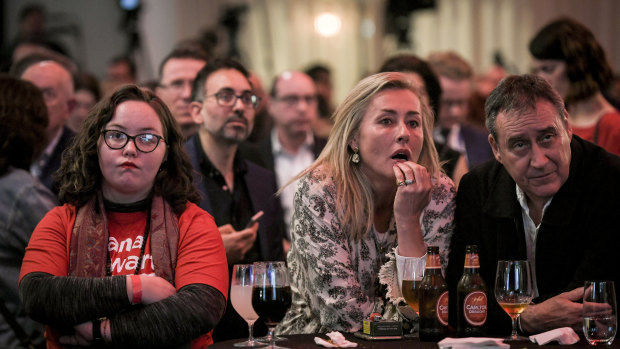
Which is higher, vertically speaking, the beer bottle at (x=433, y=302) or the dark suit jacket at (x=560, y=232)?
the dark suit jacket at (x=560, y=232)

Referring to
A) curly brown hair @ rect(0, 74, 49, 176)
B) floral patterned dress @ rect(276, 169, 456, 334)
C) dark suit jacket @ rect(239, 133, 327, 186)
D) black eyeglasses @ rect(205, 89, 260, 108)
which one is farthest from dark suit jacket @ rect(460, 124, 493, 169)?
curly brown hair @ rect(0, 74, 49, 176)

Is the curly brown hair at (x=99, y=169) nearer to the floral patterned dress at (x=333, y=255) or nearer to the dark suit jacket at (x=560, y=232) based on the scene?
the floral patterned dress at (x=333, y=255)

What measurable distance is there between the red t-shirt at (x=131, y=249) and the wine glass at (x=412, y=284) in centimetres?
64

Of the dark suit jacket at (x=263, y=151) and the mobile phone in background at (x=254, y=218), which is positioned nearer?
the mobile phone in background at (x=254, y=218)

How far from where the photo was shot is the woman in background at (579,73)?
3.92 m

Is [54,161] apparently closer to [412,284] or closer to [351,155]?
[351,155]

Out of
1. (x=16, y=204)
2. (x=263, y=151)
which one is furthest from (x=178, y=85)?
(x=16, y=204)

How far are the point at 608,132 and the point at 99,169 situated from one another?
2.50 meters

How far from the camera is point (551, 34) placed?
4051mm

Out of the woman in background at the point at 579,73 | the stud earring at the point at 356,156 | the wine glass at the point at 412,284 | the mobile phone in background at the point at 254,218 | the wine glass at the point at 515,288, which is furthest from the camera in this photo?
the woman in background at the point at 579,73

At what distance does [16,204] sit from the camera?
3.09 m

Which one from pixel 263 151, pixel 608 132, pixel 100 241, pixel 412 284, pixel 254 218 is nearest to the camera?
pixel 412 284

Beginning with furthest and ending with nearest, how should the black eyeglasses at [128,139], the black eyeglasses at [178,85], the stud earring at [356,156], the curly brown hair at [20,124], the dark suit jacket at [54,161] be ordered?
the black eyeglasses at [178,85] → the dark suit jacket at [54,161] → the curly brown hair at [20,124] → the stud earring at [356,156] → the black eyeglasses at [128,139]

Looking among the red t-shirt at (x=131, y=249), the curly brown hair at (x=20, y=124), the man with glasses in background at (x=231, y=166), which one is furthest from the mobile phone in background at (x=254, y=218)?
the curly brown hair at (x=20, y=124)
